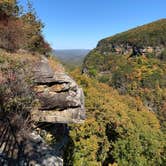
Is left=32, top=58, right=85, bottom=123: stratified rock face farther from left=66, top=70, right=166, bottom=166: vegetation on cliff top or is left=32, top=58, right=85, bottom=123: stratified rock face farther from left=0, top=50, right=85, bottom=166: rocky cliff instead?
left=66, top=70, right=166, bottom=166: vegetation on cliff top

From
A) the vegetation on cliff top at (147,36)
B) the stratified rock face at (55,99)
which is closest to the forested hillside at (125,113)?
the vegetation on cliff top at (147,36)

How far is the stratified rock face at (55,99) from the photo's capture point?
32.8 feet

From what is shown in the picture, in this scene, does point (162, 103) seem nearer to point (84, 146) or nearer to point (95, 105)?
point (95, 105)

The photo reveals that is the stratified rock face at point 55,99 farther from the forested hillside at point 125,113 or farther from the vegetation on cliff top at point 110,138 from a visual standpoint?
the vegetation on cliff top at point 110,138

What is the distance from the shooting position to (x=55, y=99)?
10125mm

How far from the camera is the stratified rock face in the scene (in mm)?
9984

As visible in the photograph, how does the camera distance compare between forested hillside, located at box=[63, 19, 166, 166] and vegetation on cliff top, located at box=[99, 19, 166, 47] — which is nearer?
forested hillside, located at box=[63, 19, 166, 166]

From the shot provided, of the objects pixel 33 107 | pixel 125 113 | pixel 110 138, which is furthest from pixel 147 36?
pixel 33 107

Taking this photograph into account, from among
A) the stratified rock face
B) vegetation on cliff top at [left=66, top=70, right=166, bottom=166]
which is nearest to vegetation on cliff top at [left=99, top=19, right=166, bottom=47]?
vegetation on cliff top at [left=66, top=70, right=166, bottom=166]

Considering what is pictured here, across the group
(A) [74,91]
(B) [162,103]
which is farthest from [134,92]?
(A) [74,91]

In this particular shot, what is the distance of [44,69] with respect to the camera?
34.9 ft

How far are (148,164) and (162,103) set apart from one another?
1840 inches

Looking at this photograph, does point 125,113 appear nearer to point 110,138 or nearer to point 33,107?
point 110,138

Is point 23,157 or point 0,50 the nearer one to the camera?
point 23,157
